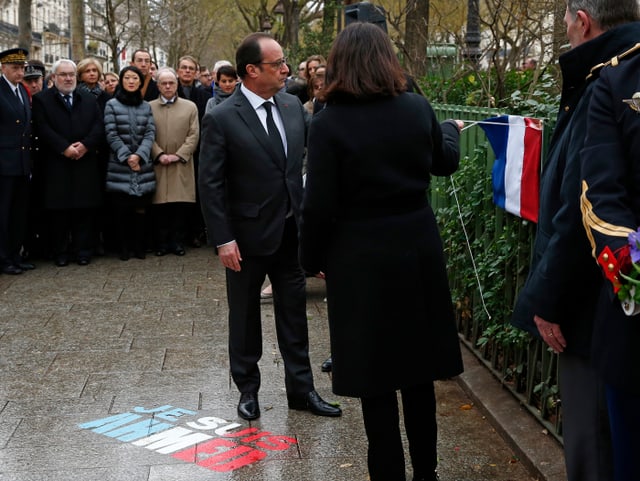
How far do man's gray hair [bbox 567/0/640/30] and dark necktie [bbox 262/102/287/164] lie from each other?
261cm

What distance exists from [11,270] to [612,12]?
8447mm

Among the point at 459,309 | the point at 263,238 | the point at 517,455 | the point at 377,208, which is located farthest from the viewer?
the point at 459,309

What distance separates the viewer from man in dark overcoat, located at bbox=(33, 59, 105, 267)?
10891 mm

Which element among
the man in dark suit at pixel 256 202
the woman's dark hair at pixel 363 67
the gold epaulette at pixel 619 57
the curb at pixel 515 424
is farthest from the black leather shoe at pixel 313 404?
the gold epaulette at pixel 619 57

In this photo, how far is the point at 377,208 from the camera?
4059mm

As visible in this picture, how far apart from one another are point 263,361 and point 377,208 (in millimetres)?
3158

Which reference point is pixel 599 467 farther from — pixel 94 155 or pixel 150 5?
pixel 150 5

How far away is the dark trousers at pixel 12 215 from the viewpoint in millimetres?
10562

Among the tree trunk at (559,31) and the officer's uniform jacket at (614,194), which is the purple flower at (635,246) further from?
the tree trunk at (559,31)

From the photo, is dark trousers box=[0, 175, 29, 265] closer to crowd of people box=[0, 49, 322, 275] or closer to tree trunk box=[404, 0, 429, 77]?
crowd of people box=[0, 49, 322, 275]

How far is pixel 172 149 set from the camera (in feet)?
37.7

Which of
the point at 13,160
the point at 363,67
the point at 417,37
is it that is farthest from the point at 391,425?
the point at 417,37

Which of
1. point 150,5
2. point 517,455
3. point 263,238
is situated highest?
point 150,5

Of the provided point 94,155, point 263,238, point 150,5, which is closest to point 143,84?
point 94,155
